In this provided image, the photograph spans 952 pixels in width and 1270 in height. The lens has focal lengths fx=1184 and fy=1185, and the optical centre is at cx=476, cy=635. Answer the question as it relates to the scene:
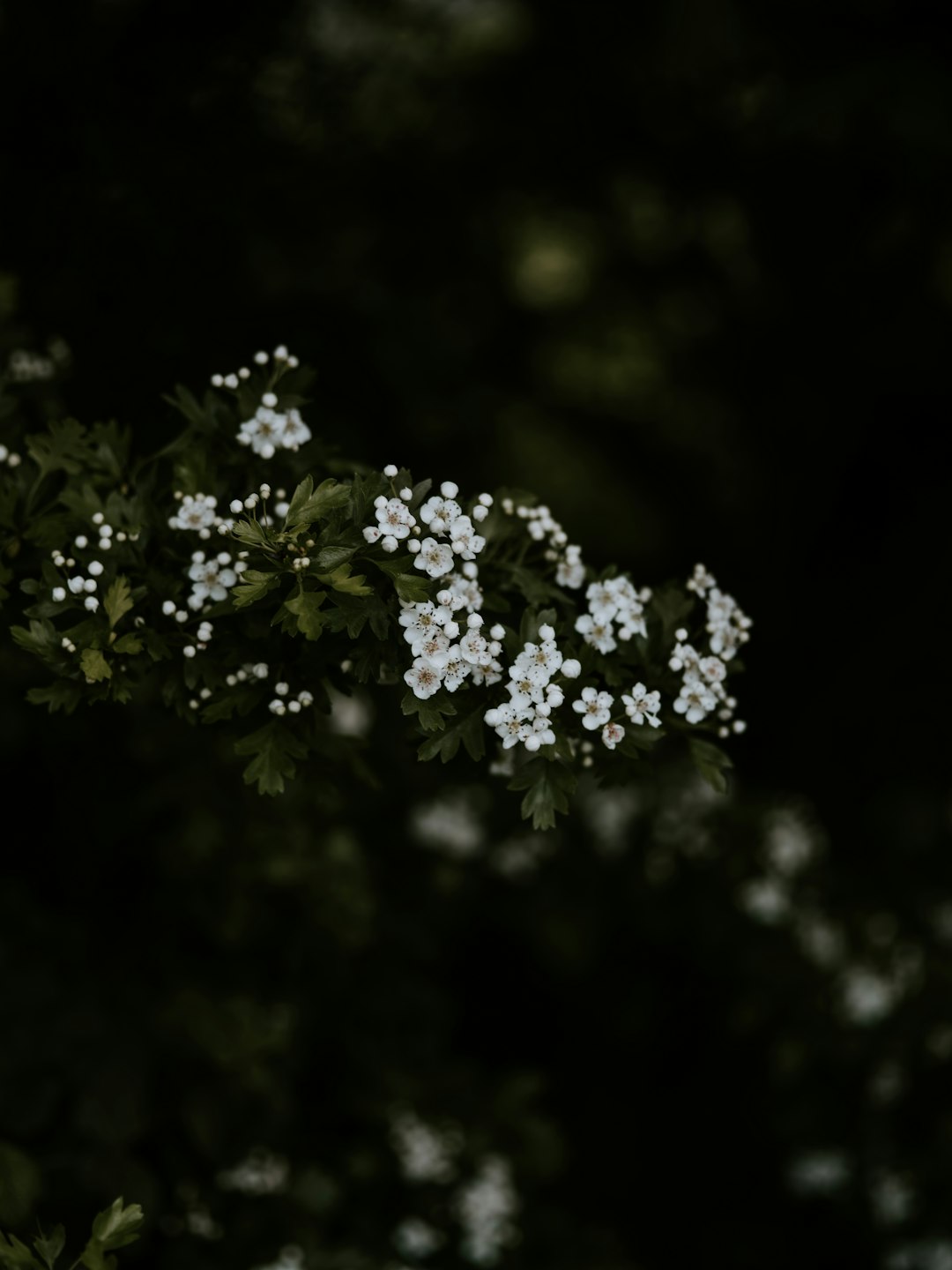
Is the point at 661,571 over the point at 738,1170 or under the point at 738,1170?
over

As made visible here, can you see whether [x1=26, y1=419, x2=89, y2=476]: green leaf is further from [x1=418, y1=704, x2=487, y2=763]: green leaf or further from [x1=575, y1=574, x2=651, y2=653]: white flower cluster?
[x1=575, y1=574, x2=651, y2=653]: white flower cluster

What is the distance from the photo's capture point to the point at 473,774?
264cm

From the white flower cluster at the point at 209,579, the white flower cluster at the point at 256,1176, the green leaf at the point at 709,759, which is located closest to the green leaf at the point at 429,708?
the white flower cluster at the point at 209,579

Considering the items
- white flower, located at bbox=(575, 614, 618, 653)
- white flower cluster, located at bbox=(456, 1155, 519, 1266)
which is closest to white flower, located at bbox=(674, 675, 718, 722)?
white flower, located at bbox=(575, 614, 618, 653)

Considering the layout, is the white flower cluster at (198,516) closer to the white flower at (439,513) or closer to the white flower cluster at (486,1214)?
the white flower at (439,513)

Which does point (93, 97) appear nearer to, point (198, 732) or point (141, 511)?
point (141, 511)

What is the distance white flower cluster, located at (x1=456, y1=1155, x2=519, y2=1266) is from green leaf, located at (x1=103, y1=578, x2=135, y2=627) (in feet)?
7.90

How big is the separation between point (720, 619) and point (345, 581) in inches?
31.3

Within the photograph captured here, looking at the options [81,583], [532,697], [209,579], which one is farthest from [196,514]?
[532,697]

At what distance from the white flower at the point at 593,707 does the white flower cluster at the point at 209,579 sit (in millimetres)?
637

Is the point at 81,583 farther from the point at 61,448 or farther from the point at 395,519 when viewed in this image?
the point at 395,519

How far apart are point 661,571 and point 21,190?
14.7ft

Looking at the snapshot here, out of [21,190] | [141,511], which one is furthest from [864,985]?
[21,190]

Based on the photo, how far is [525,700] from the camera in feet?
6.34
